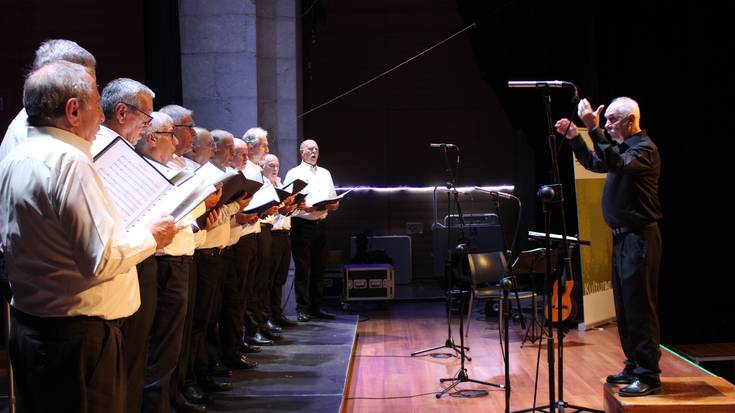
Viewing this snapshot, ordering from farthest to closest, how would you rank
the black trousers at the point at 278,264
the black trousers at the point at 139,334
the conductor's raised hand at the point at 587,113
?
the black trousers at the point at 278,264 → the conductor's raised hand at the point at 587,113 → the black trousers at the point at 139,334

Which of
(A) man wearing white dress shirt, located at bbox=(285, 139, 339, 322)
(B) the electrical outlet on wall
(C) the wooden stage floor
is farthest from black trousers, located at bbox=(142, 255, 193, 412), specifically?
(B) the electrical outlet on wall

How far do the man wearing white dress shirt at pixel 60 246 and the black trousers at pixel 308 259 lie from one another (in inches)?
187

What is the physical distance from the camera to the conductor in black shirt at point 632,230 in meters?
4.20

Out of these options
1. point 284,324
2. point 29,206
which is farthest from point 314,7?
point 29,206

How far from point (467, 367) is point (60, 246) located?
393 centimetres

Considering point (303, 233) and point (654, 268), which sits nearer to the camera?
point (654, 268)

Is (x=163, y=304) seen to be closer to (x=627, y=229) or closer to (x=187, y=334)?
(x=187, y=334)

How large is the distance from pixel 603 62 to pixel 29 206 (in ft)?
18.0

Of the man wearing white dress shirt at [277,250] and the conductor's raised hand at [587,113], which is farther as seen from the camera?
the man wearing white dress shirt at [277,250]

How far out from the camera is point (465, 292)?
772cm

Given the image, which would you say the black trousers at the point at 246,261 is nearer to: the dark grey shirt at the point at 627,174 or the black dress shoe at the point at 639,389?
the dark grey shirt at the point at 627,174

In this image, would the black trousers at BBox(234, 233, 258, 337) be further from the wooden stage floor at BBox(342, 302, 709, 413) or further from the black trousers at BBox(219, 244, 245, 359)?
the wooden stage floor at BBox(342, 302, 709, 413)

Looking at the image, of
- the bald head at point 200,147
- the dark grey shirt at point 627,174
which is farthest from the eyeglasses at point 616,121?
the bald head at point 200,147

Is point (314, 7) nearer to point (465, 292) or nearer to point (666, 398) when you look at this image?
point (465, 292)
